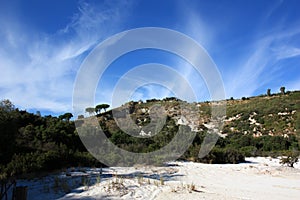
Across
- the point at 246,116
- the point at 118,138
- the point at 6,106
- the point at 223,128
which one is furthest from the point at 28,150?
the point at 246,116

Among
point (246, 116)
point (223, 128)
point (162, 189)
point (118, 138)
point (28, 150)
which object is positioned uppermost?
point (246, 116)

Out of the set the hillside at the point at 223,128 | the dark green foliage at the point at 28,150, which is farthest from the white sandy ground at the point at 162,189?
the hillside at the point at 223,128

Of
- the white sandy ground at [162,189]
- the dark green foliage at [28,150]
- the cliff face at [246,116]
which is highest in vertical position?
the cliff face at [246,116]

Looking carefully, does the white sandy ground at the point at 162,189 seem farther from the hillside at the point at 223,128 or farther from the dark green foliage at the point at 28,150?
the hillside at the point at 223,128

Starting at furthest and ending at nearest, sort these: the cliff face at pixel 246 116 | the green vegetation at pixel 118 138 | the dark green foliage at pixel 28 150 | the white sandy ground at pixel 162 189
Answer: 1. the cliff face at pixel 246 116
2. the green vegetation at pixel 118 138
3. the dark green foliage at pixel 28 150
4. the white sandy ground at pixel 162 189

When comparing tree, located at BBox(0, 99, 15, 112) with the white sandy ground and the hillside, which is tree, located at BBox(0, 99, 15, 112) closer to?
the white sandy ground

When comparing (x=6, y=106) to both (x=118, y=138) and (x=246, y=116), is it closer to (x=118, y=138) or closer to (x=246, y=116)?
(x=118, y=138)

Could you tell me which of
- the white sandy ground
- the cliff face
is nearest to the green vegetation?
the cliff face

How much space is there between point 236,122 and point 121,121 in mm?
21392

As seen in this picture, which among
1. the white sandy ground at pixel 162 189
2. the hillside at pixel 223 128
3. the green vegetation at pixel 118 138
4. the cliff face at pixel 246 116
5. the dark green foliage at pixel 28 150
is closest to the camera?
the white sandy ground at pixel 162 189

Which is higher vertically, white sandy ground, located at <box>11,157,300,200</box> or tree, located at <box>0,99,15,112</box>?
tree, located at <box>0,99,15,112</box>

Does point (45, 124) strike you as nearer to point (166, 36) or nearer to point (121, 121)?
point (121, 121)

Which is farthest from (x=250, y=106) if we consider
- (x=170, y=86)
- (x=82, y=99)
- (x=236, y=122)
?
(x=82, y=99)

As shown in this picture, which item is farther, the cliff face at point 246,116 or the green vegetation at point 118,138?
the cliff face at point 246,116
